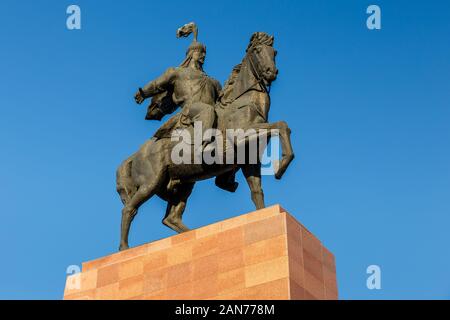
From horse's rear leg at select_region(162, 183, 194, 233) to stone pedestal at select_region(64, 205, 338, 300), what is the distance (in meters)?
1.54

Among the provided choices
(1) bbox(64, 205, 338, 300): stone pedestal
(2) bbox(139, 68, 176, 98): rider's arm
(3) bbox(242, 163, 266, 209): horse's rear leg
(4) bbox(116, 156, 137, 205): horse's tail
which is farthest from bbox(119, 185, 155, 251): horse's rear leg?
(2) bbox(139, 68, 176, 98): rider's arm

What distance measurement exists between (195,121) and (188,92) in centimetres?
122

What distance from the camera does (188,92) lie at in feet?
64.0

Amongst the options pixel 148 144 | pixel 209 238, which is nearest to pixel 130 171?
pixel 148 144

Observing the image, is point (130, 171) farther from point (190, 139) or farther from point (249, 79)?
point (249, 79)

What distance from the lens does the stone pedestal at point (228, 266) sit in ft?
50.4

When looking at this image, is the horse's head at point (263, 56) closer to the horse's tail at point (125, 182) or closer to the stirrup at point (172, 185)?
the stirrup at point (172, 185)

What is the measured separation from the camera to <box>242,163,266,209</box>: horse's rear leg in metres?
17.8

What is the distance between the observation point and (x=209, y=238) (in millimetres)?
16547

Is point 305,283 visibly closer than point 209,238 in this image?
Yes

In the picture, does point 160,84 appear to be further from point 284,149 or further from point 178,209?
point 284,149
